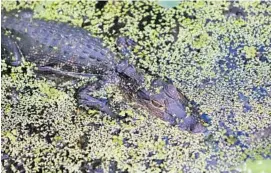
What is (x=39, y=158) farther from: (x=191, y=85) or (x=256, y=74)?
(x=256, y=74)

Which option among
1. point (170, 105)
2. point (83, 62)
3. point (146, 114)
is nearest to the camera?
point (170, 105)

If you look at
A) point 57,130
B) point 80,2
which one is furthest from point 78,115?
point 80,2

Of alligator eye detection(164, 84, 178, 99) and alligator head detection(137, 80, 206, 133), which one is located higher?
alligator eye detection(164, 84, 178, 99)

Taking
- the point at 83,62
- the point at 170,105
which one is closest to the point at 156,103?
the point at 170,105

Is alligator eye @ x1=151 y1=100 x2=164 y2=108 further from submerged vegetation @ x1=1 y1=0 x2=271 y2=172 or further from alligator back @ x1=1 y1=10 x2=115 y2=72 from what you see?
alligator back @ x1=1 y1=10 x2=115 y2=72

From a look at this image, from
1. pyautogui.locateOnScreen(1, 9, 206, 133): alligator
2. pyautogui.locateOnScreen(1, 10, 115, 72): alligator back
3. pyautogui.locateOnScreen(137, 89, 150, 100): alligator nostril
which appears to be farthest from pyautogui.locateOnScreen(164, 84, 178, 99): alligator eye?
pyautogui.locateOnScreen(1, 10, 115, 72): alligator back

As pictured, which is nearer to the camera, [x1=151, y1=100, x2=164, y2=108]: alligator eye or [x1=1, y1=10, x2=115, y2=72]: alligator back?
[x1=151, y1=100, x2=164, y2=108]: alligator eye

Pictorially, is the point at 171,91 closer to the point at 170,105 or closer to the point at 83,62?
the point at 170,105
